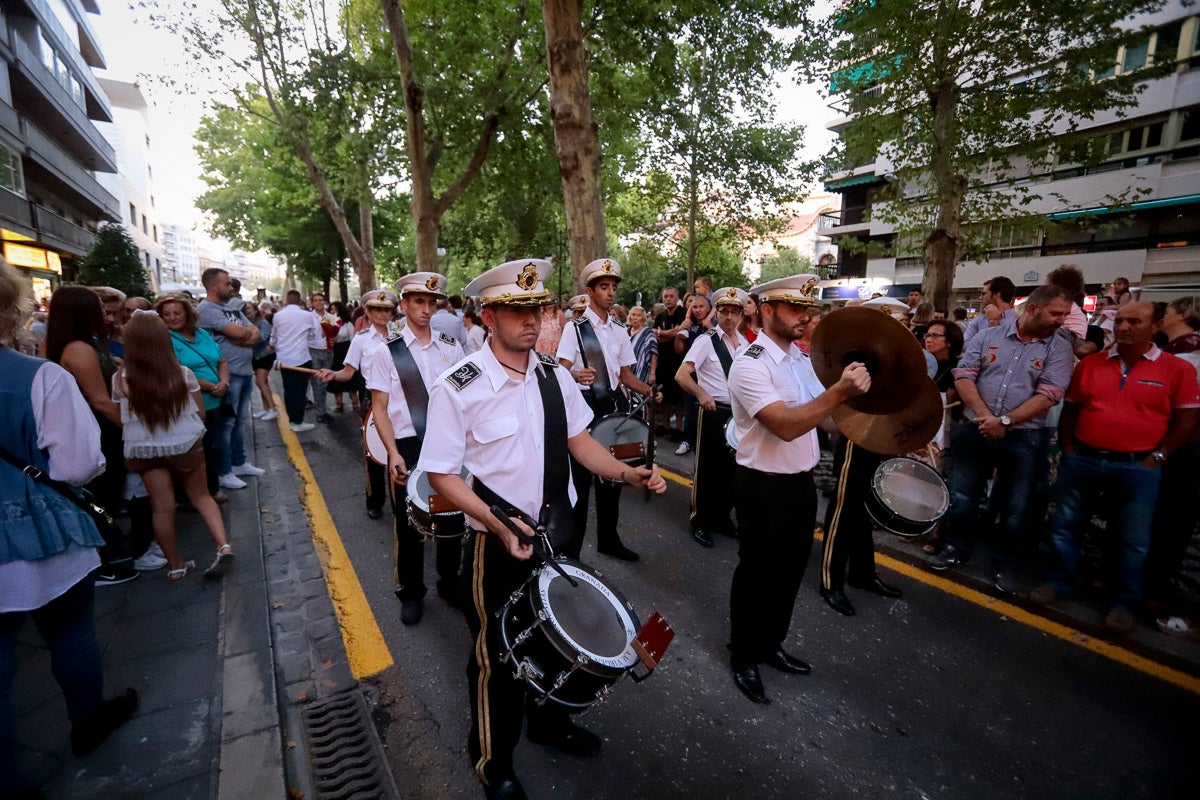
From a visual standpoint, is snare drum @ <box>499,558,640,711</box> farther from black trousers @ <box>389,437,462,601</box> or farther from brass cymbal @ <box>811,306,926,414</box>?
black trousers @ <box>389,437,462,601</box>

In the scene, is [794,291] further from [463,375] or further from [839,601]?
[839,601]

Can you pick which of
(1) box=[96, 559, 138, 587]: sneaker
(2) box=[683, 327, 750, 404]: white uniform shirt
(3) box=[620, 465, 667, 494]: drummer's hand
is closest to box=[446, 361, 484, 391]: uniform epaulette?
(3) box=[620, 465, 667, 494]: drummer's hand

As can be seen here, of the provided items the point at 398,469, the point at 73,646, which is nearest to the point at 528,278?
the point at 398,469

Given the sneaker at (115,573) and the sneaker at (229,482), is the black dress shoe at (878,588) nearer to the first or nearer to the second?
the sneaker at (115,573)

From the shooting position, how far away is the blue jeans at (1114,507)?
374cm

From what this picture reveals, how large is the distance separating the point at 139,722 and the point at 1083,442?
5782mm

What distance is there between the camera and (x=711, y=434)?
5.41 m

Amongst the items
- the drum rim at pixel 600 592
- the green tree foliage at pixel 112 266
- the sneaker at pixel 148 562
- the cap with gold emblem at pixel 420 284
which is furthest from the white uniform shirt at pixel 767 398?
the green tree foliage at pixel 112 266

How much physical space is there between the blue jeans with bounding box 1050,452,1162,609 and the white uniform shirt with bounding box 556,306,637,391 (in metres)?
3.36

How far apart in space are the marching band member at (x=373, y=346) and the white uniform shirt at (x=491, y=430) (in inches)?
109

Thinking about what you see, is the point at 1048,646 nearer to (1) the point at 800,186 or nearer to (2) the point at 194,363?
(2) the point at 194,363

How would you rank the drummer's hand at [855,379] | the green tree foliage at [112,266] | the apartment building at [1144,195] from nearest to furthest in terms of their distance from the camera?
the drummer's hand at [855,379]
the green tree foliage at [112,266]
the apartment building at [1144,195]

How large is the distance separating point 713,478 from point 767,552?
214 cm

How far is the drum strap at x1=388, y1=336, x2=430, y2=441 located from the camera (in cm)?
394
